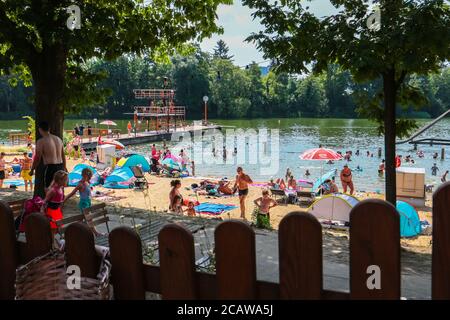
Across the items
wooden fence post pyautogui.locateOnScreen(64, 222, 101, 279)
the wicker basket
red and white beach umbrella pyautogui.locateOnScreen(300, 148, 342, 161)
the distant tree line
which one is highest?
the distant tree line

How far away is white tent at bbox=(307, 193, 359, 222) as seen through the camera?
1159cm

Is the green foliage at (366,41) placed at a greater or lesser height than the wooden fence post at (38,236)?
greater

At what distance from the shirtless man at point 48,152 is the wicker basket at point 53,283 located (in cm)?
539

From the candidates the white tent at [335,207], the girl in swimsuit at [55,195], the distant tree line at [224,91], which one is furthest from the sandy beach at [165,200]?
the distant tree line at [224,91]

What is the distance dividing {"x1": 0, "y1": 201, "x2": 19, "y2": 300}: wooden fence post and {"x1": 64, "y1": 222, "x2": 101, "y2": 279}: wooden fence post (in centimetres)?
36

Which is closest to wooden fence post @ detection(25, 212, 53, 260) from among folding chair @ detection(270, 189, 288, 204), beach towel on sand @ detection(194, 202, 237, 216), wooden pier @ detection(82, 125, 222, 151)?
beach towel on sand @ detection(194, 202, 237, 216)

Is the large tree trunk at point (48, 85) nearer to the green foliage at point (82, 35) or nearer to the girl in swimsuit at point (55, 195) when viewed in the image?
the green foliage at point (82, 35)

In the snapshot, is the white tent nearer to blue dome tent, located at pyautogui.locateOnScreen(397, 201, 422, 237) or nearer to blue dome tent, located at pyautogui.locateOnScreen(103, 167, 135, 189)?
blue dome tent, located at pyautogui.locateOnScreen(397, 201, 422, 237)

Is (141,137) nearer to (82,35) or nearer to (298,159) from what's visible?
(298,159)

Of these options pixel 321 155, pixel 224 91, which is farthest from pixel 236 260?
pixel 224 91

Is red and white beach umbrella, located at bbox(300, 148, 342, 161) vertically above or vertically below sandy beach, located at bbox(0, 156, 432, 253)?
above

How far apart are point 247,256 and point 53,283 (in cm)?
71

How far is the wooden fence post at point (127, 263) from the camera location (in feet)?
5.60
